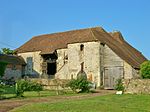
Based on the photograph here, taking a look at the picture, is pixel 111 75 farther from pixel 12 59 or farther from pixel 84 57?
pixel 12 59

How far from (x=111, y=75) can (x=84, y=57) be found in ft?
18.0

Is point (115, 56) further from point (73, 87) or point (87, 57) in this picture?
point (73, 87)

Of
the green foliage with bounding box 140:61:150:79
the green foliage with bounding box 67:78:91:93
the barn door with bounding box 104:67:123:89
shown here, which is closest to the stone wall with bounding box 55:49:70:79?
the barn door with bounding box 104:67:123:89

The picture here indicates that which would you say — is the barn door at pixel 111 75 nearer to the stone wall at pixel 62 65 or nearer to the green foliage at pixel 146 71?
the stone wall at pixel 62 65

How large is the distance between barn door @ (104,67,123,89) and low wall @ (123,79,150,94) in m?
15.1

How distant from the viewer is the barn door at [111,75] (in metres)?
45.9

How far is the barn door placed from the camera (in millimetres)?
45912

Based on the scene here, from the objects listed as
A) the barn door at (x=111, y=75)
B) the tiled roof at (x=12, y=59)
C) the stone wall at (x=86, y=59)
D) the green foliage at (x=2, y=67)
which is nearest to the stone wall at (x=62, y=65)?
the stone wall at (x=86, y=59)

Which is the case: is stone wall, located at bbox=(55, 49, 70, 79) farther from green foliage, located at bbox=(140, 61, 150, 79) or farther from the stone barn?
green foliage, located at bbox=(140, 61, 150, 79)

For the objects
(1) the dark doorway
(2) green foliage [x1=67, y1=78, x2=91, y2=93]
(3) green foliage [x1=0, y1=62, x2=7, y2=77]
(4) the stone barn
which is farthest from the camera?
(1) the dark doorway

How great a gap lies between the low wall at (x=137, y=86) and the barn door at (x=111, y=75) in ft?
49.5

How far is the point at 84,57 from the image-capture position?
1940 inches

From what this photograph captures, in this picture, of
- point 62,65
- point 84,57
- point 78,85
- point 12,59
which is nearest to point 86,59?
point 84,57

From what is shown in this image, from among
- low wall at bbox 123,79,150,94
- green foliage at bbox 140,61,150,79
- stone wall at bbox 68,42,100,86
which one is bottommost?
low wall at bbox 123,79,150,94
